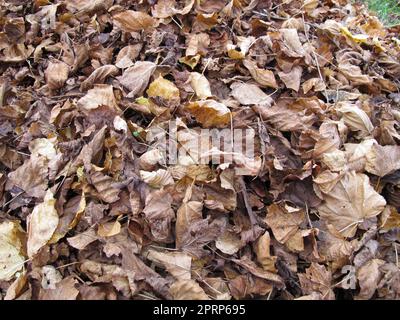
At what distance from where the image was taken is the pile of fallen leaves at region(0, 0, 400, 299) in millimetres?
1524

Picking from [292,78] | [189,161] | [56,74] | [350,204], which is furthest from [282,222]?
[56,74]

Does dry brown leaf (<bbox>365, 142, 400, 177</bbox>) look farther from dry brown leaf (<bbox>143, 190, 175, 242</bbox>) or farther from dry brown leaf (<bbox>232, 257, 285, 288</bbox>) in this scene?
dry brown leaf (<bbox>143, 190, 175, 242</bbox>)

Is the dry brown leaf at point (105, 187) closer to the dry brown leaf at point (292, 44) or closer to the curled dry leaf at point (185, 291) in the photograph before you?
the curled dry leaf at point (185, 291)

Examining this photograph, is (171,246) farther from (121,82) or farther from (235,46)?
(235,46)

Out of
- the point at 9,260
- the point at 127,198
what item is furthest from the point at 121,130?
the point at 9,260

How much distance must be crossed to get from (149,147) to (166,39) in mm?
591

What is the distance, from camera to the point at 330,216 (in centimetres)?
165

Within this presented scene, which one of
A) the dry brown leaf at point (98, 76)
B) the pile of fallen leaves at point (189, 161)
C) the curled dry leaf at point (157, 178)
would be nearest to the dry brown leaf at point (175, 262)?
the pile of fallen leaves at point (189, 161)

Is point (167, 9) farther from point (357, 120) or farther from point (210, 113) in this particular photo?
point (357, 120)

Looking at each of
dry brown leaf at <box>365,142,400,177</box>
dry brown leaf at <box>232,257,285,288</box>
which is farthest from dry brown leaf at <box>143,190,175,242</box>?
dry brown leaf at <box>365,142,400,177</box>

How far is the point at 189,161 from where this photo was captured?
1.63 meters

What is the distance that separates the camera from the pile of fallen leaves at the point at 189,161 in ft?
5.00
